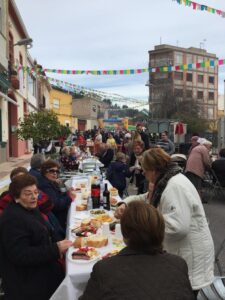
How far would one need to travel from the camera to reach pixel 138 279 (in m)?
1.87

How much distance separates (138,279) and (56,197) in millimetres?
2959

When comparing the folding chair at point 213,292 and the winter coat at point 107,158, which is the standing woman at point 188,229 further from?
the winter coat at point 107,158

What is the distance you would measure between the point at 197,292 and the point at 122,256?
116cm

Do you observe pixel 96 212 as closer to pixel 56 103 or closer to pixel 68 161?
pixel 68 161

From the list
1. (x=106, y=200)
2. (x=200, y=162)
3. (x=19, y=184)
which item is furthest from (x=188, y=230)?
(x=200, y=162)

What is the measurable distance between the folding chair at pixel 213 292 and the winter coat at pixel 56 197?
7.60ft

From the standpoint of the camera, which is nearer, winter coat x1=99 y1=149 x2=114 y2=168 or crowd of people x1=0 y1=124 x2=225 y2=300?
crowd of people x1=0 y1=124 x2=225 y2=300

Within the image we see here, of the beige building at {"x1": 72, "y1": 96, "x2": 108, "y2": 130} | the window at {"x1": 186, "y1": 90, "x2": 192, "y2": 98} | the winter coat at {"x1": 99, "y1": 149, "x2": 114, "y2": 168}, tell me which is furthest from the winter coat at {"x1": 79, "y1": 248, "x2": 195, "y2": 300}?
the beige building at {"x1": 72, "y1": 96, "x2": 108, "y2": 130}

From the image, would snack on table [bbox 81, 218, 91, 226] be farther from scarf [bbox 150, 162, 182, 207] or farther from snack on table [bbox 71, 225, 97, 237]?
scarf [bbox 150, 162, 182, 207]

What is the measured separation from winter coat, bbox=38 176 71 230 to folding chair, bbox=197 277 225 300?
232 centimetres

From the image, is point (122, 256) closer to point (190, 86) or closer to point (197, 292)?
point (197, 292)

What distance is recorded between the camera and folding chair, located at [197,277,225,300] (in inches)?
110

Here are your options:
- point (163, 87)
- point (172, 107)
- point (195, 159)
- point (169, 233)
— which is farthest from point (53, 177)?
point (163, 87)

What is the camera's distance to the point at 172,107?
55906 millimetres
